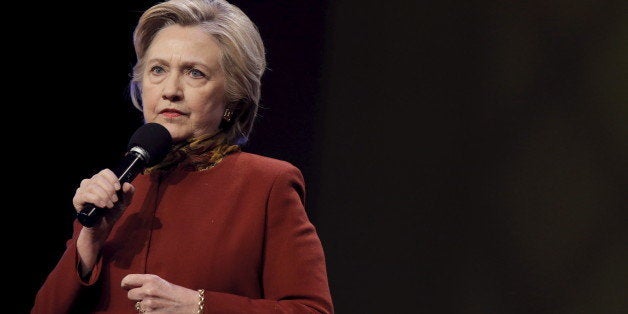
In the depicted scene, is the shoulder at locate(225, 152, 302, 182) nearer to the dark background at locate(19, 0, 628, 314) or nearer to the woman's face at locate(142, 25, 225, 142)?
the woman's face at locate(142, 25, 225, 142)

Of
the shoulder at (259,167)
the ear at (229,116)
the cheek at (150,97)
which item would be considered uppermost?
the cheek at (150,97)

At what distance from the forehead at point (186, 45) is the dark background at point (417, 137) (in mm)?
1014

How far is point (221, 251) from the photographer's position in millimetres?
1593

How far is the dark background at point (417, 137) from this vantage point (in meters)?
2.58

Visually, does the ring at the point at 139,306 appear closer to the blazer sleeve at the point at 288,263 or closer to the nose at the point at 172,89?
the blazer sleeve at the point at 288,263

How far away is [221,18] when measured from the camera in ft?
5.91

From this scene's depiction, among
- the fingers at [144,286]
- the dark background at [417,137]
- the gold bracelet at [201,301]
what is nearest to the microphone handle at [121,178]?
the fingers at [144,286]

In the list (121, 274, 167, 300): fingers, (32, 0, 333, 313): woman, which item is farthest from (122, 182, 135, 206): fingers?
(121, 274, 167, 300): fingers

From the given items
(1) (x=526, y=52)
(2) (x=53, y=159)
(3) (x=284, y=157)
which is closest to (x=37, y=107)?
(2) (x=53, y=159)

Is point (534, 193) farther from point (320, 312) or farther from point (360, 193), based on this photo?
point (320, 312)

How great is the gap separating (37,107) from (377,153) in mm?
1173

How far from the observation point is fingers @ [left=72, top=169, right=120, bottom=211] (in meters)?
1.41

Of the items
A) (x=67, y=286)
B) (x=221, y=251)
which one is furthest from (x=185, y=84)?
(x=67, y=286)

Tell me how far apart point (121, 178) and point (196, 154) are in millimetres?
299
